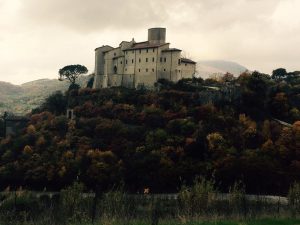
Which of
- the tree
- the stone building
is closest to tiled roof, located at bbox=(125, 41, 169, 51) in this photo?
the stone building

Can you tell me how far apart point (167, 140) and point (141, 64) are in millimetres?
22481

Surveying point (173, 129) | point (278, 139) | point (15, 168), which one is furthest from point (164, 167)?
point (15, 168)

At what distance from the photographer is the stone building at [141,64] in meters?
77.1

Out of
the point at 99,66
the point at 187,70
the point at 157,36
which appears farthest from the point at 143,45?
the point at 99,66

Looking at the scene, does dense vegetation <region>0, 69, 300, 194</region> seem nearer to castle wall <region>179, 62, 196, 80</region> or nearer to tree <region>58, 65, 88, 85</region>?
castle wall <region>179, 62, 196, 80</region>

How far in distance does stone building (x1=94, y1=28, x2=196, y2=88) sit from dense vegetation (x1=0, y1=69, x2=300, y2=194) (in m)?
2.85

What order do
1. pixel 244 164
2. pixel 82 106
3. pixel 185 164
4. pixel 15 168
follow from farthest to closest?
pixel 82 106, pixel 15 168, pixel 185 164, pixel 244 164

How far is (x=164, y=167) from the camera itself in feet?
181

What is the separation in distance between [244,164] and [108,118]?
2610 cm

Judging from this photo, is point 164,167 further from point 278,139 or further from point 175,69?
point 175,69

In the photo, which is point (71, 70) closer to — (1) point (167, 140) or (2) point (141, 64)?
(2) point (141, 64)

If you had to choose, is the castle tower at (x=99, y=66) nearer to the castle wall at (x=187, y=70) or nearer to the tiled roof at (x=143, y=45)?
the tiled roof at (x=143, y=45)

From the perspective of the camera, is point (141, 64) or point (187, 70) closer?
point (187, 70)

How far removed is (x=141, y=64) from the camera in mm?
79250
